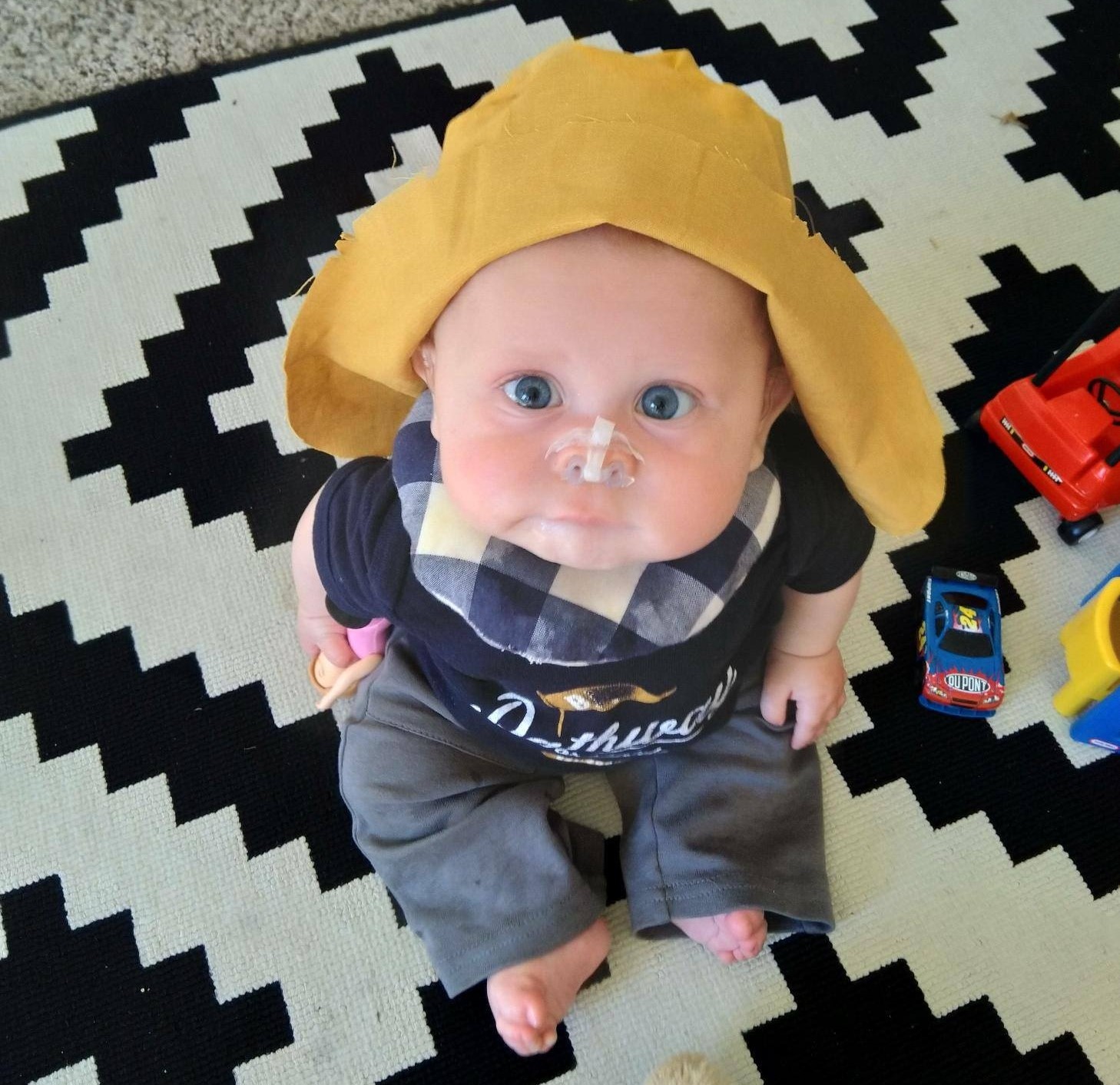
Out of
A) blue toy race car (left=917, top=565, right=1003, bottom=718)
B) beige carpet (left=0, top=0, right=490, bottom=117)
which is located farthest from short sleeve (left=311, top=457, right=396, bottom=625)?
beige carpet (left=0, top=0, right=490, bottom=117)

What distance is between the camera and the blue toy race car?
808mm

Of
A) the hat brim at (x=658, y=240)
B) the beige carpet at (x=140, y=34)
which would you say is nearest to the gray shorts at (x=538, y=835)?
the hat brim at (x=658, y=240)

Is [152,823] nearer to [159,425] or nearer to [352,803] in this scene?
[352,803]

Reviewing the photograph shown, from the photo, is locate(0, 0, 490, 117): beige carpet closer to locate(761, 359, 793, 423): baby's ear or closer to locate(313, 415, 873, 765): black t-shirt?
locate(313, 415, 873, 765): black t-shirt

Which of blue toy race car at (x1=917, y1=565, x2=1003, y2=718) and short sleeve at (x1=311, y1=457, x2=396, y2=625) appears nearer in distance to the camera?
short sleeve at (x1=311, y1=457, x2=396, y2=625)

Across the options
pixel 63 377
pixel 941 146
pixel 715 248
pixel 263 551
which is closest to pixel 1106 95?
pixel 941 146

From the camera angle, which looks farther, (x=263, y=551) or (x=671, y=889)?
(x=263, y=551)

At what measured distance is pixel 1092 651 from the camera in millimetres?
792

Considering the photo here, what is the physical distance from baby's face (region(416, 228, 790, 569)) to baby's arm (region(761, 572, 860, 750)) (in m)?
0.23

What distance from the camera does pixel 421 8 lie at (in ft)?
3.89

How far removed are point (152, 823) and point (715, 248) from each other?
0.65m

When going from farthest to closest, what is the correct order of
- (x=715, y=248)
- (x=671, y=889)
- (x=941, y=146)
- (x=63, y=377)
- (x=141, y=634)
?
(x=941, y=146) → (x=63, y=377) → (x=141, y=634) → (x=671, y=889) → (x=715, y=248)

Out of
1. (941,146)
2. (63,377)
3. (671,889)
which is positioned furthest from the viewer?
(941,146)

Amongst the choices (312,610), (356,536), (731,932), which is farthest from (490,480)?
(731,932)
